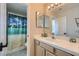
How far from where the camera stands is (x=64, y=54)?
1.82 meters

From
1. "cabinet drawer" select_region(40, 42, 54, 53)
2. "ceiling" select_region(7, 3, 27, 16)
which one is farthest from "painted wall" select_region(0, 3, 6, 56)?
"cabinet drawer" select_region(40, 42, 54, 53)

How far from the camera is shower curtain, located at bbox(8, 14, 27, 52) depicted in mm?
1874

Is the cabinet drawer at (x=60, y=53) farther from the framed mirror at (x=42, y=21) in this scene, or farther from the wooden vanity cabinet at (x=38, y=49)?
the framed mirror at (x=42, y=21)

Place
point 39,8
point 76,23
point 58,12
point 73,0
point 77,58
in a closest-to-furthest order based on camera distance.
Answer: point 77,58 < point 73,0 < point 39,8 < point 76,23 < point 58,12

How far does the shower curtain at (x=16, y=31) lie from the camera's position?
187cm

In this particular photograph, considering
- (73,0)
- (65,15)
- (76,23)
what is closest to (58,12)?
(65,15)

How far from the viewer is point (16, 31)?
1970 millimetres

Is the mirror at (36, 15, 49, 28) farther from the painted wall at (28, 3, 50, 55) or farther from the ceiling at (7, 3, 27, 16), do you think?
the ceiling at (7, 3, 27, 16)

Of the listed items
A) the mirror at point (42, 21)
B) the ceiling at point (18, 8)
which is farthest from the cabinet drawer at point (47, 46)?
the ceiling at point (18, 8)

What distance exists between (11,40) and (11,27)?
177 millimetres

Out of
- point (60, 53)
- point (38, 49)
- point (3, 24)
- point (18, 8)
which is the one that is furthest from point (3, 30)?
point (60, 53)

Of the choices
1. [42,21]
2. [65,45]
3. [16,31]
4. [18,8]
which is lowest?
[65,45]

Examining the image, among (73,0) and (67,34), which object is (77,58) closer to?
(67,34)

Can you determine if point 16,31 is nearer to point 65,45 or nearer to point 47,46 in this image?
point 47,46
